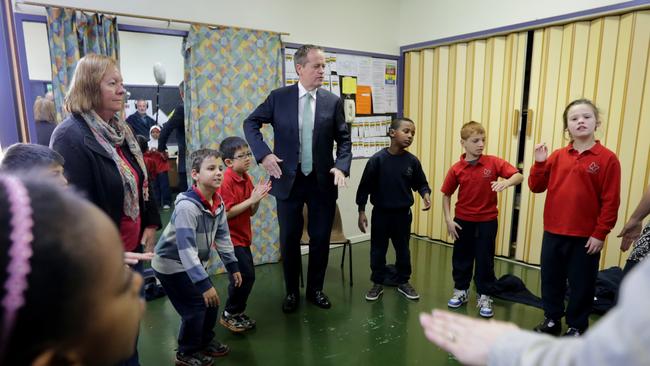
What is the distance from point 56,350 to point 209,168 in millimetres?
1565

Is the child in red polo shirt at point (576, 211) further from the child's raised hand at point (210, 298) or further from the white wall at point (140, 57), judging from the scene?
the white wall at point (140, 57)

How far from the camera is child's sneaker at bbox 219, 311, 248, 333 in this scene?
8.04ft

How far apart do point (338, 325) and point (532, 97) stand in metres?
2.42

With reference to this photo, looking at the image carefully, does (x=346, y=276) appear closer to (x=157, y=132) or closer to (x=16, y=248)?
(x=157, y=132)

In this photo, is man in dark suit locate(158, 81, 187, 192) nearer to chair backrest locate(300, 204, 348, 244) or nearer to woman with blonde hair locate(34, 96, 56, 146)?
woman with blonde hair locate(34, 96, 56, 146)

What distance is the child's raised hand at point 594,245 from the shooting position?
2082 mm

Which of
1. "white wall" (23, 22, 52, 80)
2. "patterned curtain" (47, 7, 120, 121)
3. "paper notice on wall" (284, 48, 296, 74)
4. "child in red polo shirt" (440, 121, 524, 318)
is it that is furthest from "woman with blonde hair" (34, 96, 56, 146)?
"child in red polo shirt" (440, 121, 524, 318)

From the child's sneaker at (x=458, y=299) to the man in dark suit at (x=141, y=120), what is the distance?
2.59 metres

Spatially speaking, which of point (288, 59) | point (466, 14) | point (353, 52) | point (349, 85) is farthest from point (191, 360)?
point (466, 14)

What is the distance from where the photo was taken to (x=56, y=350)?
20.4 inches

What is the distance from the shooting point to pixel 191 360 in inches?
81.0

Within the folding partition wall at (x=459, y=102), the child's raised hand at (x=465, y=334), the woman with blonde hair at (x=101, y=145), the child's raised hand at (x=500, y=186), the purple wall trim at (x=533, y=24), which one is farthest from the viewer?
the folding partition wall at (x=459, y=102)

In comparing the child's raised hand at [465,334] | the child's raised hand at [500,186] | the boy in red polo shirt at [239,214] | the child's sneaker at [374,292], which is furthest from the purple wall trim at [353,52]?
the child's raised hand at [465,334]

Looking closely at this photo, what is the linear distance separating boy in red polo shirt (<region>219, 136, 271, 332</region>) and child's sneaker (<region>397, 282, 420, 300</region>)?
111 centimetres
